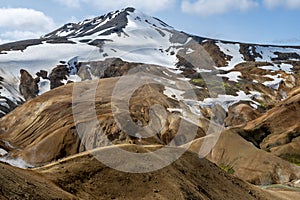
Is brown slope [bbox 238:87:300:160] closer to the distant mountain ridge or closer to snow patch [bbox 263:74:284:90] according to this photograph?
the distant mountain ridge

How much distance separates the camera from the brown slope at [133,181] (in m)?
20.4

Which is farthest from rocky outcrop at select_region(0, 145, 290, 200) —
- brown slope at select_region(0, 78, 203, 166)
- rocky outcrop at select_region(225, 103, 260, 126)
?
rocky outcrop at select_region(225, 103, 260, 126)

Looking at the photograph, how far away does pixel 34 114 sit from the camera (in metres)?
83.4

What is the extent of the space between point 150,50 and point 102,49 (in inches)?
1024

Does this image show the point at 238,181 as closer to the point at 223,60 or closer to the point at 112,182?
the point at 112,182

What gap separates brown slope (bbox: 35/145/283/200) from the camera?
20.4 meters

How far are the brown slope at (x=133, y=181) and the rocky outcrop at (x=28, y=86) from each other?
102 metres

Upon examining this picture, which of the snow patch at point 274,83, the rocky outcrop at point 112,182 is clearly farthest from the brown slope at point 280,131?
the snow patch at point 274,83

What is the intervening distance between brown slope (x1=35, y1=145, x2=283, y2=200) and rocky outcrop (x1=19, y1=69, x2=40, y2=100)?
102 metres

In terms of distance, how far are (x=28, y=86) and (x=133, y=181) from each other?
363ft

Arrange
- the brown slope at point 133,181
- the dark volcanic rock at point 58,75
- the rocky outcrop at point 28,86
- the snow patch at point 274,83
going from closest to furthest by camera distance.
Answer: the brown slope at point 133,181 < the rocky outcrop at point 28,86 < the snow patch at point 274,83 < the dark volcanic rock at point 58,75

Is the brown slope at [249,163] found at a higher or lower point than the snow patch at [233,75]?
lower

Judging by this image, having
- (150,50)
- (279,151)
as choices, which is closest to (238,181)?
(279,151)

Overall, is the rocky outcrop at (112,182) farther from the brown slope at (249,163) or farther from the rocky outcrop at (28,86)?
the rocky outcrop at (28,86)
